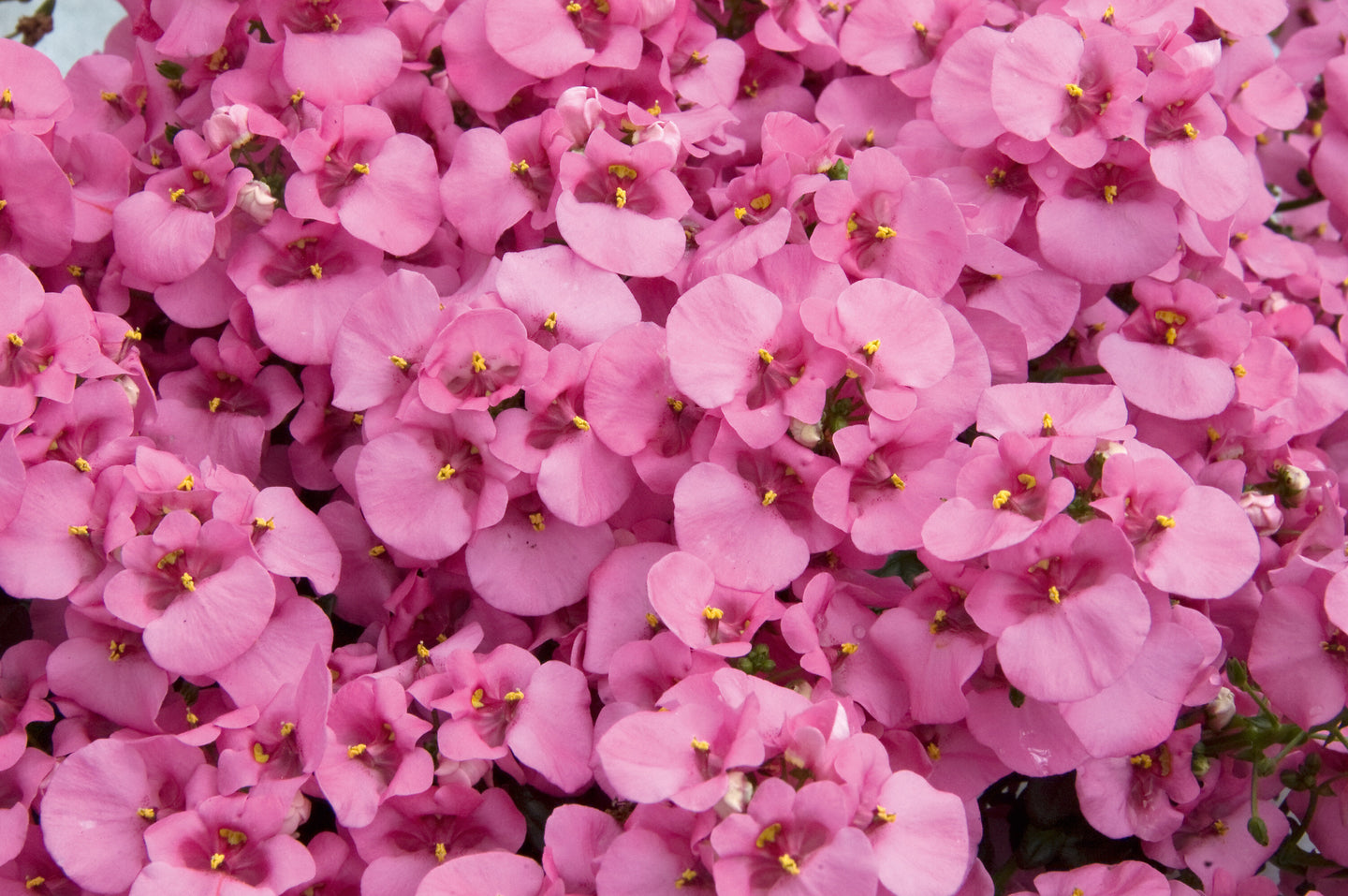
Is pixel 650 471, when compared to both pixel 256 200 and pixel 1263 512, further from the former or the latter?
pixel 1263 512

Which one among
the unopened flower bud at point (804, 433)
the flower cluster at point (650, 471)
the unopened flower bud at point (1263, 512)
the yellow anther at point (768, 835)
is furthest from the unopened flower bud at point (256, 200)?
the unopened flower bud at point (1263, 512)

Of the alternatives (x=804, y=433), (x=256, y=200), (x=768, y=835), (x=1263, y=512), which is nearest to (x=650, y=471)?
(x=804, y=433)

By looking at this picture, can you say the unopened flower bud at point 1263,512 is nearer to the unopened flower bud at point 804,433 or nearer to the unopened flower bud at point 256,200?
the unopened flower bud at point 804,433

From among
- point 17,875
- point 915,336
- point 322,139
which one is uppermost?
point 322,139

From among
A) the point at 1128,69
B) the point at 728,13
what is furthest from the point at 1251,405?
the point at 728,13

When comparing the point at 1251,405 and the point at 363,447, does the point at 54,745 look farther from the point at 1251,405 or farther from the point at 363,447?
the point at 1251,405

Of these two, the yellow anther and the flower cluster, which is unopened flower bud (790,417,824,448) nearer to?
the flower cluster
